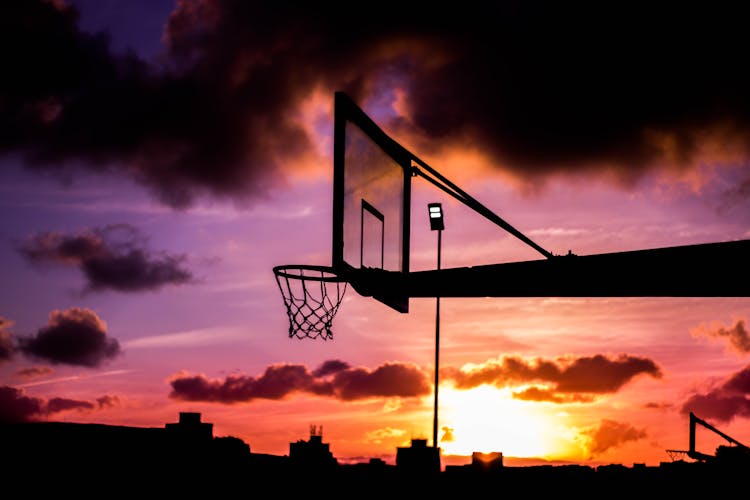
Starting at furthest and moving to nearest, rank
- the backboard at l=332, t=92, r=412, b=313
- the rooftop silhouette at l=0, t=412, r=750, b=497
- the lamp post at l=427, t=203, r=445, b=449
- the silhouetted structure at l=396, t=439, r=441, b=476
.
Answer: the silhouetted structure at l=396, t=439, r=441, b=476
the rooftop silhouette at l=0, t=412, r=750, b=497
the lamp post at l=427, t=203, r=445, b=449
the backboard at l=332, t=92, r=412, b=313

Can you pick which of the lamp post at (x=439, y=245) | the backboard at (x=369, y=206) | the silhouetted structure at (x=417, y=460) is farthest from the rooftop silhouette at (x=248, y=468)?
the backboard at (x=369, y=206)

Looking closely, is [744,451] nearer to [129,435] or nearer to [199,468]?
[199,468]

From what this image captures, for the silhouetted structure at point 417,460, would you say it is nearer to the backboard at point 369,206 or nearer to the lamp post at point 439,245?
the lamp post at point 439,245

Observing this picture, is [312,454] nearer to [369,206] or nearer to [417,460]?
[417,460]

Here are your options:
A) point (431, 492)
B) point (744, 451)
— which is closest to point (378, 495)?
point (431, 492)

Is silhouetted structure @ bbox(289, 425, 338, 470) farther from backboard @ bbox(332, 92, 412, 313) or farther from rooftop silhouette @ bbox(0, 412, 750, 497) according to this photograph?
backboard @ bbox(332, 92, 412, 313)

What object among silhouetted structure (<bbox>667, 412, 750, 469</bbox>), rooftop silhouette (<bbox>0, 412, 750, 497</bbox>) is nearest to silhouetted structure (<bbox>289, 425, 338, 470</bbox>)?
rooftop silhouette (<bbox>0, 412, 750, 497</bbox>)

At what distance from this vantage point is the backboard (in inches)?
368

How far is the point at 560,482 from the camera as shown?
85.2 feet

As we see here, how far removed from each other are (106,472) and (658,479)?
52.4 feet

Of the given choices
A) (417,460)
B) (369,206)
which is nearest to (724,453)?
(417,460)

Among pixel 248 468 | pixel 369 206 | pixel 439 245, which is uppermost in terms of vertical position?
pixel 439 245

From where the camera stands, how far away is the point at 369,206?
405 inches

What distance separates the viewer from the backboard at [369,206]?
30.6 ft
